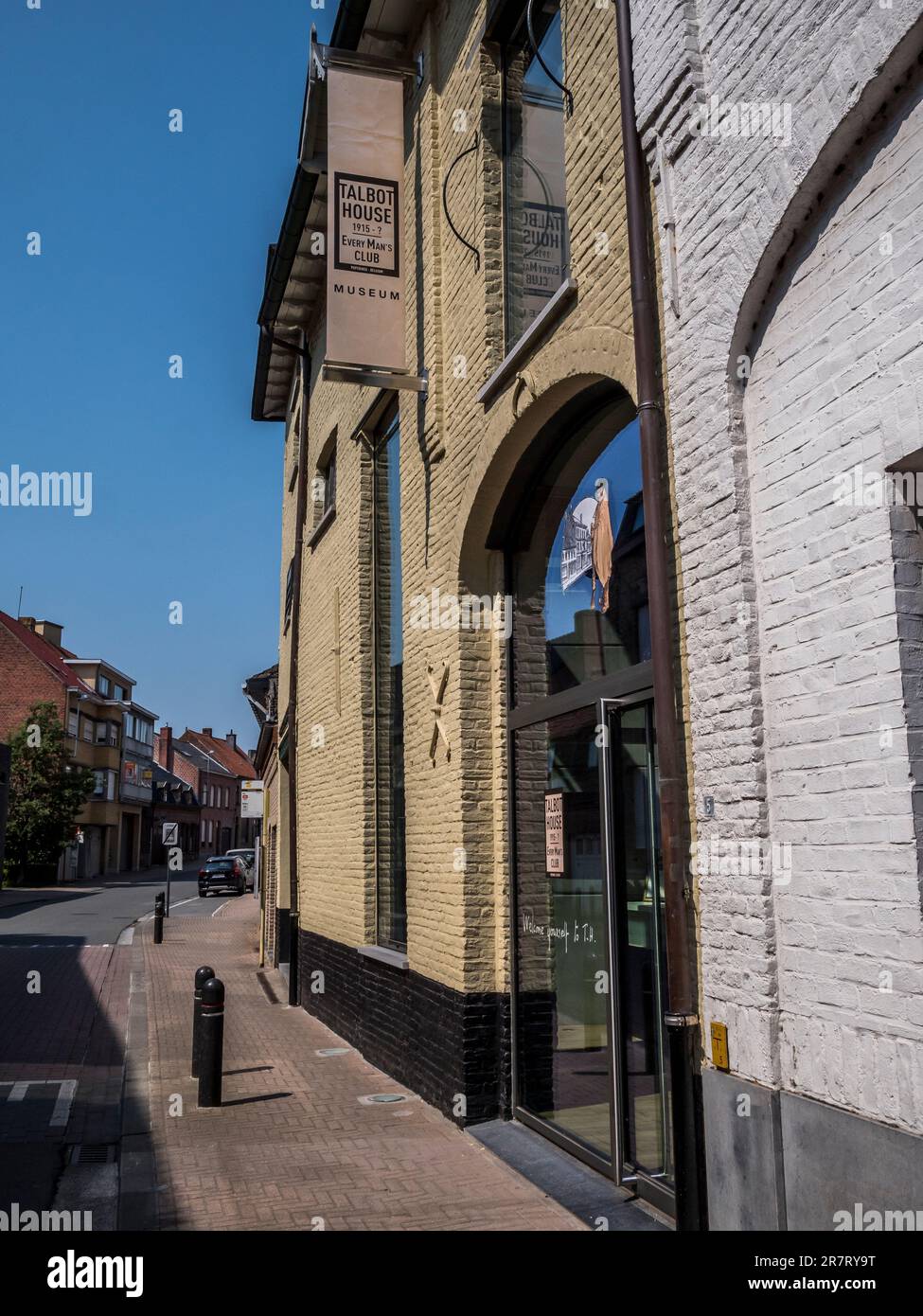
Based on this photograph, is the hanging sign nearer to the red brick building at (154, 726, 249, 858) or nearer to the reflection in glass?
the reflection in glass

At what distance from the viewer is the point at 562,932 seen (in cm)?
691

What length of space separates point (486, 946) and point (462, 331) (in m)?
4.44

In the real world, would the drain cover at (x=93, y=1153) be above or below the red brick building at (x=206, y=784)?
below

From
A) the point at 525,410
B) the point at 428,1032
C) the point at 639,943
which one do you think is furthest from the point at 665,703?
the point at 428,1032

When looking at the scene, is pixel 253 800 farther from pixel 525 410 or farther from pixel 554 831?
pixel 525 410

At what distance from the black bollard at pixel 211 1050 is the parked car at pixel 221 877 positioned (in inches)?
1422

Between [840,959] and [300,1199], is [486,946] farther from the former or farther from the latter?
[840,959]

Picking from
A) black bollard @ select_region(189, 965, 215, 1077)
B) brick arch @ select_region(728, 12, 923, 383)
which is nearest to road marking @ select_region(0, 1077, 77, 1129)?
black bollard @ select_region(189, 965, 215, 1077)

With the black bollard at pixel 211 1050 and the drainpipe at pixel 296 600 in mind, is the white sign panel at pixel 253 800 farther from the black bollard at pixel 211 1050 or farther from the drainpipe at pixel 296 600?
the black bollard at pixel 211 1050

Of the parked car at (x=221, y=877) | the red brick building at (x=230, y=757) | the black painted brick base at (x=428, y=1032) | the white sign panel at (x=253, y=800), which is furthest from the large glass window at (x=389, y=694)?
the red brick building at (x=230, y=757)

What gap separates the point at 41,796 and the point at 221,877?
8.12 m

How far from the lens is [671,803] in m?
4.97

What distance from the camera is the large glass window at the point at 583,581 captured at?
20.2 ft
